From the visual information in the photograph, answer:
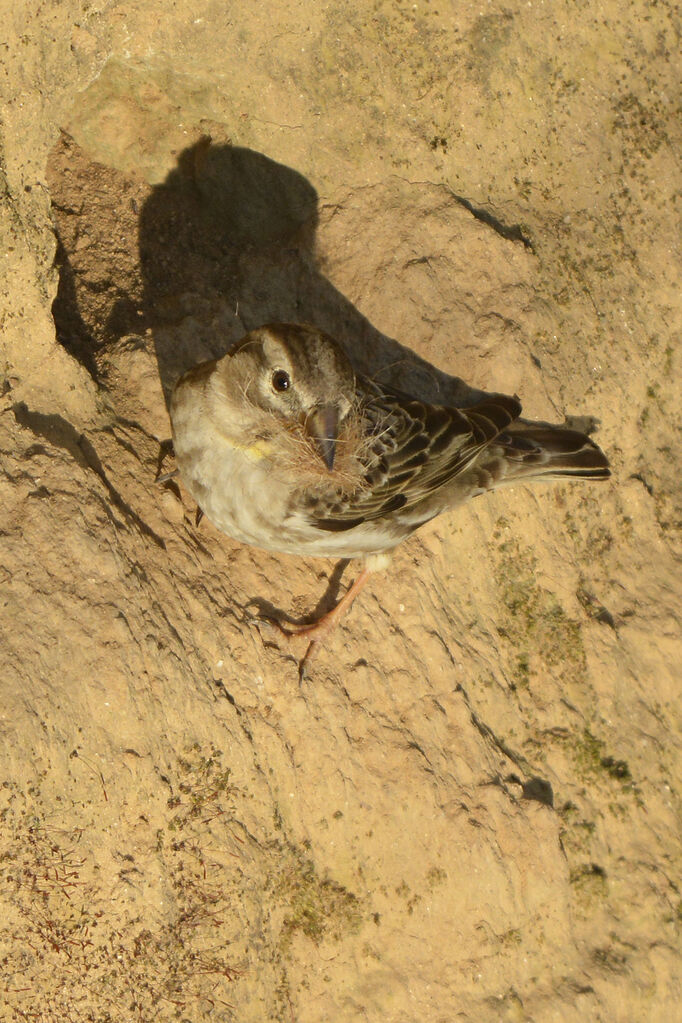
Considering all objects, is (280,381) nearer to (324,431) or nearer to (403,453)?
(324,431)

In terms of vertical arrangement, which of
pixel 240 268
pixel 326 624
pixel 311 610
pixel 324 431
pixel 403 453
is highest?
pixel 324 431

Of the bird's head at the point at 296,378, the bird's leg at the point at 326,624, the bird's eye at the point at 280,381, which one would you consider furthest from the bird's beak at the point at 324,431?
the bird's leg at the point at 326,624

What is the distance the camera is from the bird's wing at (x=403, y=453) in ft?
15.0

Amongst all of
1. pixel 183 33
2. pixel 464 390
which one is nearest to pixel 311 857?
pixel 464 390

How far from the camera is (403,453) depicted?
15.6 ft

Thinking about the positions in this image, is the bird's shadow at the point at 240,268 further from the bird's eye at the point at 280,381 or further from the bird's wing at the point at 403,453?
the bird's eye at the point at 280,381

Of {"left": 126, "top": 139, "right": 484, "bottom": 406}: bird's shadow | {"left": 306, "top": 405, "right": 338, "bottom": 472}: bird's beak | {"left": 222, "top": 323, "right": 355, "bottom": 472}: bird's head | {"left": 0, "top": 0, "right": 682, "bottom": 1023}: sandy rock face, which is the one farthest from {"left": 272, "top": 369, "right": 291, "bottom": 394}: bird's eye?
{"left": 126, "top": 139, "right": 484, "bottom": 406}: bird's shadow

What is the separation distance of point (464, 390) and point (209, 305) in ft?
6.07

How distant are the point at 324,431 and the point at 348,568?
1.66 meters

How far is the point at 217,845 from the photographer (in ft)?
15.0

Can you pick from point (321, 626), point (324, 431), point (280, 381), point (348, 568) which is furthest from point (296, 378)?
point (348, 568)

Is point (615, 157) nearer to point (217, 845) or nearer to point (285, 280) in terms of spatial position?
point (285, 280)

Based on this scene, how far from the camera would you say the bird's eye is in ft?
13.6

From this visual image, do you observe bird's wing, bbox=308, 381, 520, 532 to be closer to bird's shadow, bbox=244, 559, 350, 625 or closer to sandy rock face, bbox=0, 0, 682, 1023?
sandy rock face, bbox=0, 0, 682, 1023
